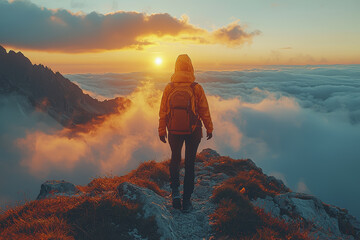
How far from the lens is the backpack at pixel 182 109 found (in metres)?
5.03

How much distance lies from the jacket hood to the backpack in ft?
0.64

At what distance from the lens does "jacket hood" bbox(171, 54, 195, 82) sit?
5184 mm

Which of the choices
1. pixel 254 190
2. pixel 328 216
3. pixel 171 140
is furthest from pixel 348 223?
pixel 171 140

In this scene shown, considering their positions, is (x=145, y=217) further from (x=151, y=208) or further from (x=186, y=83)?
(x=186, y=83)

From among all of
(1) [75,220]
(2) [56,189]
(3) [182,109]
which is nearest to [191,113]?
(3) [182,109]

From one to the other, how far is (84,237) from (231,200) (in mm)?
3734

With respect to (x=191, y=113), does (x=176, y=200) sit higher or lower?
lower

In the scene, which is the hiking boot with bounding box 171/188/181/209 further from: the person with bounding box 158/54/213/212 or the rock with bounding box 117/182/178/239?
the rock with bounding box 117/182/178/239

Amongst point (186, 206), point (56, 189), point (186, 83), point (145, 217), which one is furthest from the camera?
point (56, 189)

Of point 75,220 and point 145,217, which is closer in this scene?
point 75,220

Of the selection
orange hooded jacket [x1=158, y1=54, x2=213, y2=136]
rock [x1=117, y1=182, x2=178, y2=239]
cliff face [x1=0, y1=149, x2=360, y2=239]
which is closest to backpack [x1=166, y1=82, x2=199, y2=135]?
orange hooded jacket [x1=158, y1=54, x2=213, y2=136]

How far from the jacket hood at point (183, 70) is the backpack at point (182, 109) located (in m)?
0.20

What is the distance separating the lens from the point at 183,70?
5285 millimetres

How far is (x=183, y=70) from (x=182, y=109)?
1000 millimetres
